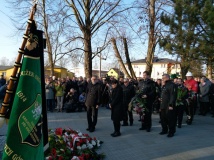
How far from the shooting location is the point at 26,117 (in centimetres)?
268

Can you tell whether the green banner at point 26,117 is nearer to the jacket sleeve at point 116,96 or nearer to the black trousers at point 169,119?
the jacket sleeve at point 116,96

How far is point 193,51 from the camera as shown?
12078 mm

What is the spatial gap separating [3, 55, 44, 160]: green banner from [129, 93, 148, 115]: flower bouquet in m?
6.69

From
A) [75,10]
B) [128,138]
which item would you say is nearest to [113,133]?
[128,138]

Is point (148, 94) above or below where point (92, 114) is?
above

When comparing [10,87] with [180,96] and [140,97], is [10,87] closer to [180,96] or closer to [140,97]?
[140,97]

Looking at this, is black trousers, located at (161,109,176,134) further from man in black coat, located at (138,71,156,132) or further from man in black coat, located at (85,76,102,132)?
→ man in black coat, located at (85,76,102,132)

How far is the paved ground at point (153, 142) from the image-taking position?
20.9 feet

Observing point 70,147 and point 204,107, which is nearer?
point 70,147

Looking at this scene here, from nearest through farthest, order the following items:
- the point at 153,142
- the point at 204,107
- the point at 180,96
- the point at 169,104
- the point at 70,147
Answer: the point at 70,147
the point at 153,142
the point at 169,104
the point at 180,96
the point at 204,107

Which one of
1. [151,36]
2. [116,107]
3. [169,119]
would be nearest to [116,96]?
[116,107]

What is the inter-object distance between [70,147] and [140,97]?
408 cm

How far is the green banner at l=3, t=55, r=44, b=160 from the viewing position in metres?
2.63

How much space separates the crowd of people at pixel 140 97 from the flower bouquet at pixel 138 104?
0.03 meters
